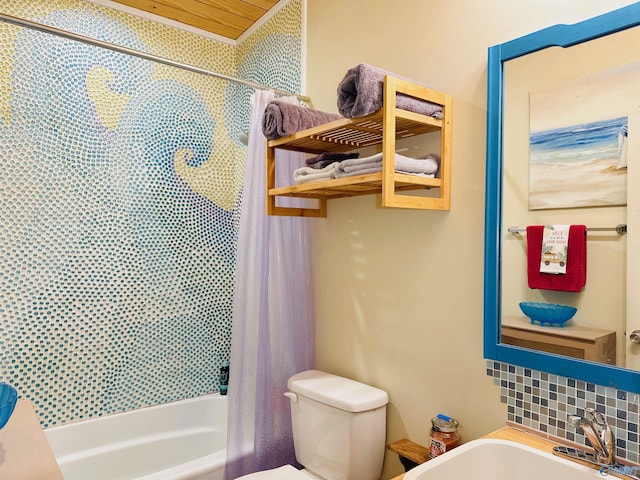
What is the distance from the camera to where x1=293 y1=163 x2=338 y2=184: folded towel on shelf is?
156 centimetres

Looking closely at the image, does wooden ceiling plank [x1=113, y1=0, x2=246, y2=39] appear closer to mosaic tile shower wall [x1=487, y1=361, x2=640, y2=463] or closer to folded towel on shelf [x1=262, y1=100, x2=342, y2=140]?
folded towel on shelf [x1=262, y1=100, x2=342, y2=140]

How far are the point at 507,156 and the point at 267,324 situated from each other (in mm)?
1161

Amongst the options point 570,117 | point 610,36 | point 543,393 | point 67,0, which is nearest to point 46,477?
point 543,393

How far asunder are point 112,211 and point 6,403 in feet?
4.39

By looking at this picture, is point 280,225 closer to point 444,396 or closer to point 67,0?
point 444,396

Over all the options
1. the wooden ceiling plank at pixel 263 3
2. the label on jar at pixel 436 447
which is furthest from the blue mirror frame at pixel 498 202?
the wooden ceiling plank at pixel 263 3

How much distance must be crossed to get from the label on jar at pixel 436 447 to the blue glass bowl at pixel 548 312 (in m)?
0.48

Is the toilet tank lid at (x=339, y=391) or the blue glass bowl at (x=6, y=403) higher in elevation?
the blue glass bowl at (x=6, y=403)

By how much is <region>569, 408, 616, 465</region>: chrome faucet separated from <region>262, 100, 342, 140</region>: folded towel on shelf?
1280 mm

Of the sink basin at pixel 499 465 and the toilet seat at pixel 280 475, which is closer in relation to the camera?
the sink basin at pixel 499 465

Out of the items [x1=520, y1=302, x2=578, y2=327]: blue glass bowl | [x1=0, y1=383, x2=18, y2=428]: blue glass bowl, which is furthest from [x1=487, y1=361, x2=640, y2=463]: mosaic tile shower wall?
[x1=0, y1=383, x2=18, y2=428]: blue glass bowl

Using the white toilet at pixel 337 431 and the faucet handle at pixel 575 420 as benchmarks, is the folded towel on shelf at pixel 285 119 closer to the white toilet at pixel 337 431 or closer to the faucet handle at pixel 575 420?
the white toilet at pixel 337 431

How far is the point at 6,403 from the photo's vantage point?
1208 mm

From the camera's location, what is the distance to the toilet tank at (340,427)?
160cm
